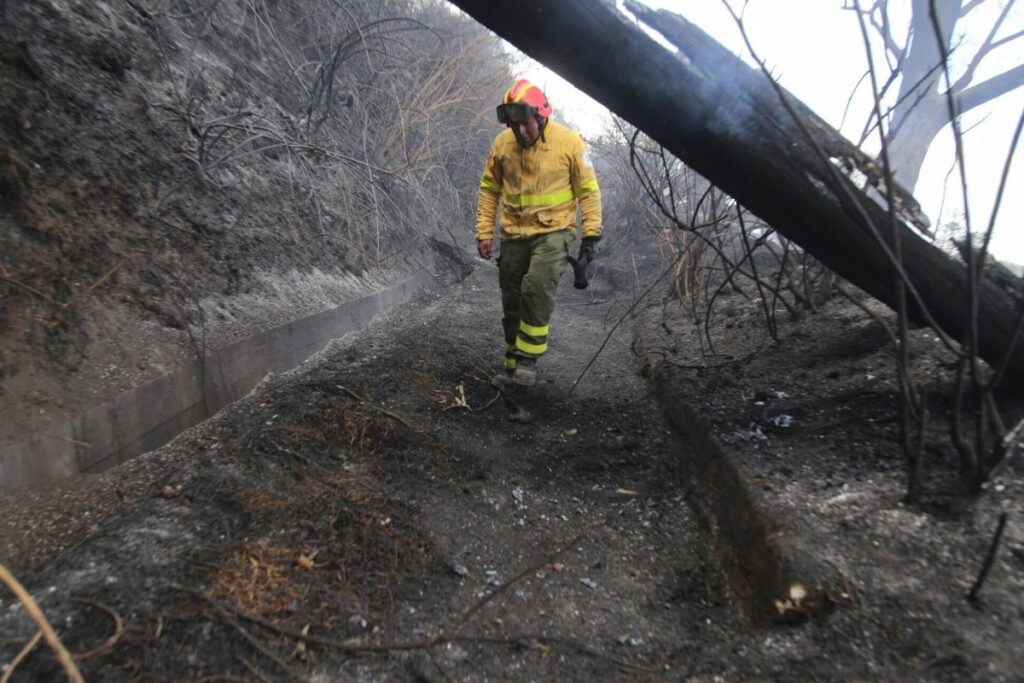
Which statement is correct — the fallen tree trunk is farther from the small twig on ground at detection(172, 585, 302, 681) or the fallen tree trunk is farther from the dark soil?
the small twig on ground at detection(172, 585, 302, 681)

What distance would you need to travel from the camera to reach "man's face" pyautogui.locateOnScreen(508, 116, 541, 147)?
145 inches

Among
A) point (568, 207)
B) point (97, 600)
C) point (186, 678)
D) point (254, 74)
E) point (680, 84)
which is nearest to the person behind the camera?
point (186, 678)

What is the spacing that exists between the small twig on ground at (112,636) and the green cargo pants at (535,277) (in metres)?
2.70

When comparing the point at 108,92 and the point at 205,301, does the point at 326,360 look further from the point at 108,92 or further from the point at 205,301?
the point at 108,92

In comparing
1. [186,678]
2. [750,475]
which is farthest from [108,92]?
[750,475]

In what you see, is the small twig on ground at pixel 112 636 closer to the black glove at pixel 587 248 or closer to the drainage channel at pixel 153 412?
the drainage channel at pixel 153 412

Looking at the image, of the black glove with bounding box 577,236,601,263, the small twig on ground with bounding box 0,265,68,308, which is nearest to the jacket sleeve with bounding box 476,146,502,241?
the black glove with bounding box 577,236,601,263

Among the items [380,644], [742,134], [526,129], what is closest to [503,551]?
[380,644]

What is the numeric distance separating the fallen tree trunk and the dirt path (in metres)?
1.44

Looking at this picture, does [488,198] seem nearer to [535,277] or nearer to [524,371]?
[535,277]

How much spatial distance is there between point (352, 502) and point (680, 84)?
7.12ft

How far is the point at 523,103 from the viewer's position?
3.59 metres

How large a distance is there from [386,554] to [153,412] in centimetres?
152

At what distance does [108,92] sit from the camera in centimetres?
374
